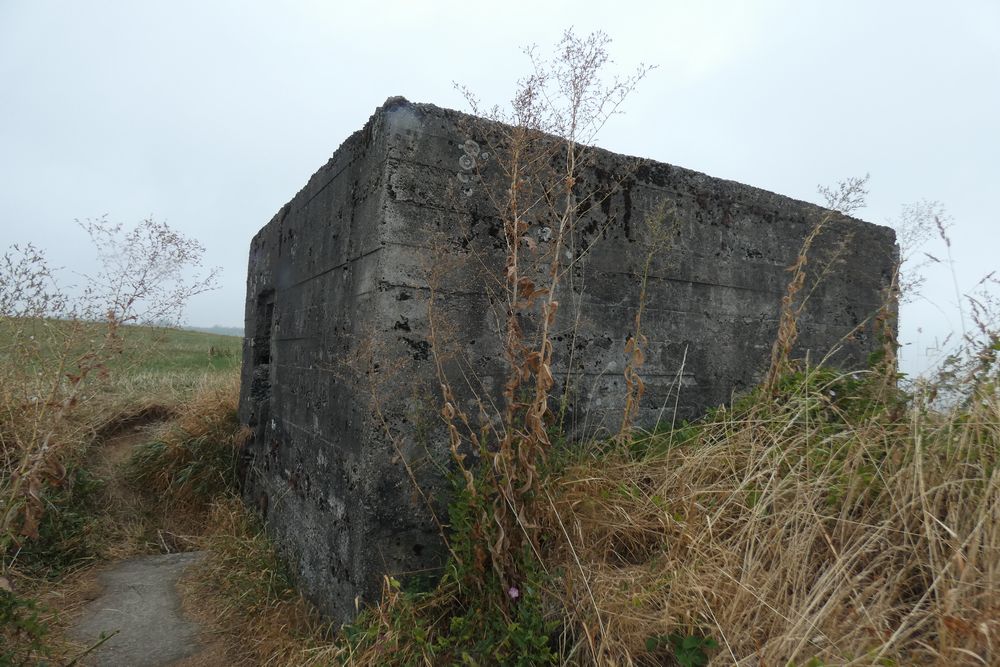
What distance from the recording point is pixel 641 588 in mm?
2035

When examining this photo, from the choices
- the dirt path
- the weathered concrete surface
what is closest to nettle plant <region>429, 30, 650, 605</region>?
the weathered concrete surface

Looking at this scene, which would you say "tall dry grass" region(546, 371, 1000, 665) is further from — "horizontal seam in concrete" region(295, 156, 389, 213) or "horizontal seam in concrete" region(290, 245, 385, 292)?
"horizontal seam in concrete" region(295, 156, 389, 213)

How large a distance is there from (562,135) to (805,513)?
1671 mm

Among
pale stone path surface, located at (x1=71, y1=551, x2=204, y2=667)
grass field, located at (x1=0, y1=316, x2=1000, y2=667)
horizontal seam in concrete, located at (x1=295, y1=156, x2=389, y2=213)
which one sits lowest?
pale stone path surface, located at (x1=71, y1=551, x2=204, y2=667)

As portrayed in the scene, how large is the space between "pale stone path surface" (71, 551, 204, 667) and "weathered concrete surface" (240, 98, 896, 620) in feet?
2.07

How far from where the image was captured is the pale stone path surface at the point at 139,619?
9.91 feet

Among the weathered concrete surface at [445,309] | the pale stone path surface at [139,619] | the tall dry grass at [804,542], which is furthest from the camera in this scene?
the pale stone path surface at [139,619]

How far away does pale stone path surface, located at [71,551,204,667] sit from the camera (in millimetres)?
3021

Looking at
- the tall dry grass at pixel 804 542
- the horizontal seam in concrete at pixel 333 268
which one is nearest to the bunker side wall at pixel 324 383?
the horizontal seam in concrete at pixel 333 268

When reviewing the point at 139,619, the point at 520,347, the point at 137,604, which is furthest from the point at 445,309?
the point at 137,604

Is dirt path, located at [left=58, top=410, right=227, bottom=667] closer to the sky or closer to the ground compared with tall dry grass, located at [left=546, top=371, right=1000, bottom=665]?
closer to the ground

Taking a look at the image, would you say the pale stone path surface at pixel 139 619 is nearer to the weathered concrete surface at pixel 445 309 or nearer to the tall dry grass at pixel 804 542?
the weathered concrete surface at pixel 445 309

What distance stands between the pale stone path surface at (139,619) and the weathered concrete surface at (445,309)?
0.63 metres

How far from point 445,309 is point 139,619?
2443 millimetres
